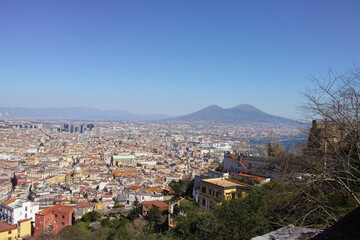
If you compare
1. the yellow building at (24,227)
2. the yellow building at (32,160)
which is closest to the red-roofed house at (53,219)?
the yellow building at (24,227)

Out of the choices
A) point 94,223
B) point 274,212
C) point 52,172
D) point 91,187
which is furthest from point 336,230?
point 52,172

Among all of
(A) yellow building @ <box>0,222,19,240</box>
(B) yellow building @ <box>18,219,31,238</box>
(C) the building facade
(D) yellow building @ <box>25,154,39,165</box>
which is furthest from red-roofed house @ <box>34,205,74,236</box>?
(D) yellow building @ <box>25,154,39,165</box>

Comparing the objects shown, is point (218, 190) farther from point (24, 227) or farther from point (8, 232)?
point (24, 227)

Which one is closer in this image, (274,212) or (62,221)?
(274,212)

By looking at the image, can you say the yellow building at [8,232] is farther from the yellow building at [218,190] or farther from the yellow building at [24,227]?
the yellow building at [218,190]

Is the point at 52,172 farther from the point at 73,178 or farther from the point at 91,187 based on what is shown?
the point at 91,187

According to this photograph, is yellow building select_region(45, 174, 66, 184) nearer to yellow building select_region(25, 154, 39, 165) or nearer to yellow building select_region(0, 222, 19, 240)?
yellow building select_region(25, 154, 39, 165)
